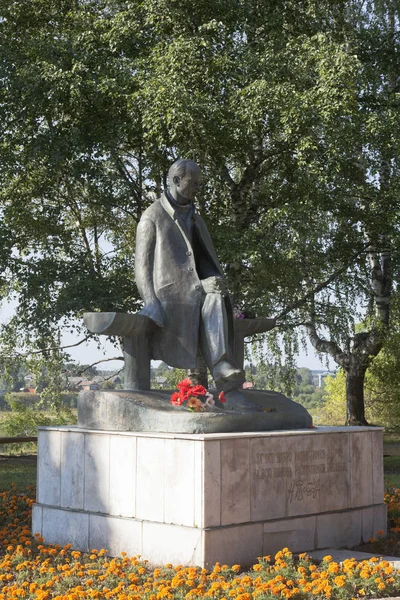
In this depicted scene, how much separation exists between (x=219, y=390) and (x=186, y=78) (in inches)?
331

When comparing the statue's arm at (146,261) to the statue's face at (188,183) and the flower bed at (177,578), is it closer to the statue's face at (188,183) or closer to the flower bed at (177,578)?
the statue's face at (188,183)

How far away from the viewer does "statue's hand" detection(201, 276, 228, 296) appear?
7.36m

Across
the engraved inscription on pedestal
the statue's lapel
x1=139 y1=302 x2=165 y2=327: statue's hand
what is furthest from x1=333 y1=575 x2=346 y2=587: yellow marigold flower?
the statue's lapel

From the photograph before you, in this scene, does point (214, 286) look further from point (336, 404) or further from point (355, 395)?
point (336, 404)

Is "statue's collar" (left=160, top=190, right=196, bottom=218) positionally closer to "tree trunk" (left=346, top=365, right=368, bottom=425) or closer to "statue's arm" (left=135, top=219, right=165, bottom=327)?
"statue's arm" (left=135, top=219, right=165, bottom=327)

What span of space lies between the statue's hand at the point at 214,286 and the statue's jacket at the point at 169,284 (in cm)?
7

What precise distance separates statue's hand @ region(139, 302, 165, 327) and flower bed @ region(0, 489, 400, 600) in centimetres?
179

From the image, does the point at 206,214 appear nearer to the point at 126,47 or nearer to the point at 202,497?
the point at 126,47

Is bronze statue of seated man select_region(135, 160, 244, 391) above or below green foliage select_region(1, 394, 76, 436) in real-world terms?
above

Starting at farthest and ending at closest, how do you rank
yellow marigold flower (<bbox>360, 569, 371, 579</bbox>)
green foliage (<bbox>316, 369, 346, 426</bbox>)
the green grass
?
green foliage (<bbox>316, 369, 346, 426</bbox>) → the green grass → yellow marigold flower (<bbox>360, 569, 371, 579</bbox>)

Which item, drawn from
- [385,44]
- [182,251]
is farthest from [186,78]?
[182,251]

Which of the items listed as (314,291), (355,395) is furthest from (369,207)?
(355,395)

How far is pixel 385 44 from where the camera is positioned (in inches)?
690

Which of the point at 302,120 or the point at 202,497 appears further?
the point at 302,120
